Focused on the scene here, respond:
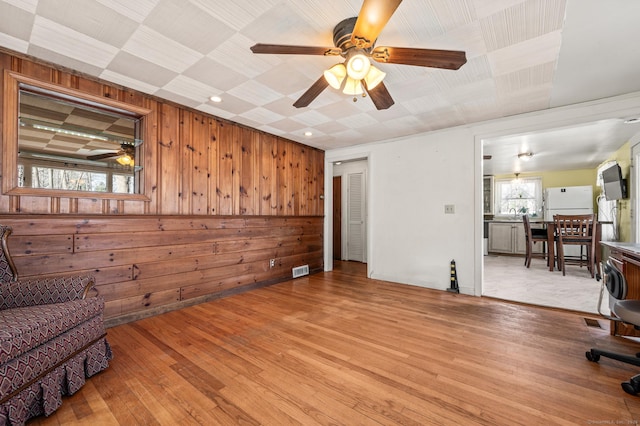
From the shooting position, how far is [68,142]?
2.57 metres

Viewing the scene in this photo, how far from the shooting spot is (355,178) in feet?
21.1

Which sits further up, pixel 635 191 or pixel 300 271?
pixel 635 191

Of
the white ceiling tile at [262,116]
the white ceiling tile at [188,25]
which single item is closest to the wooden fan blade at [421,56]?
the white ceiling tile at [188,25]

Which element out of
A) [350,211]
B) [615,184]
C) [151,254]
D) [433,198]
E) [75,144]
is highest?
[75,144]

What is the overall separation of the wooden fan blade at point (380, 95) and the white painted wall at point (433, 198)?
1.98 metres

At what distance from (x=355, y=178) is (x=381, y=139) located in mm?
1927

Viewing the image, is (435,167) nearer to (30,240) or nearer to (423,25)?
(423,25)

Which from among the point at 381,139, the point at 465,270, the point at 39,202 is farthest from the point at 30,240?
the point at 465,270

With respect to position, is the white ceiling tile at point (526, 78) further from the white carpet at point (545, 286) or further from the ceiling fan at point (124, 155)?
the ceiling fan at point (124, 155)

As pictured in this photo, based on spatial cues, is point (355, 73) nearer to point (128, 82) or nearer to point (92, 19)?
point (92, 19)

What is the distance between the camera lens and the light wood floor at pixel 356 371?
4.82ft

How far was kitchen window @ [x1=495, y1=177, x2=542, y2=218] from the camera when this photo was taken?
299 inches

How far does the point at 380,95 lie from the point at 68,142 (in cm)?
296

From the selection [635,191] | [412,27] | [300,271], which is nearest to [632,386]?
[412,27]
